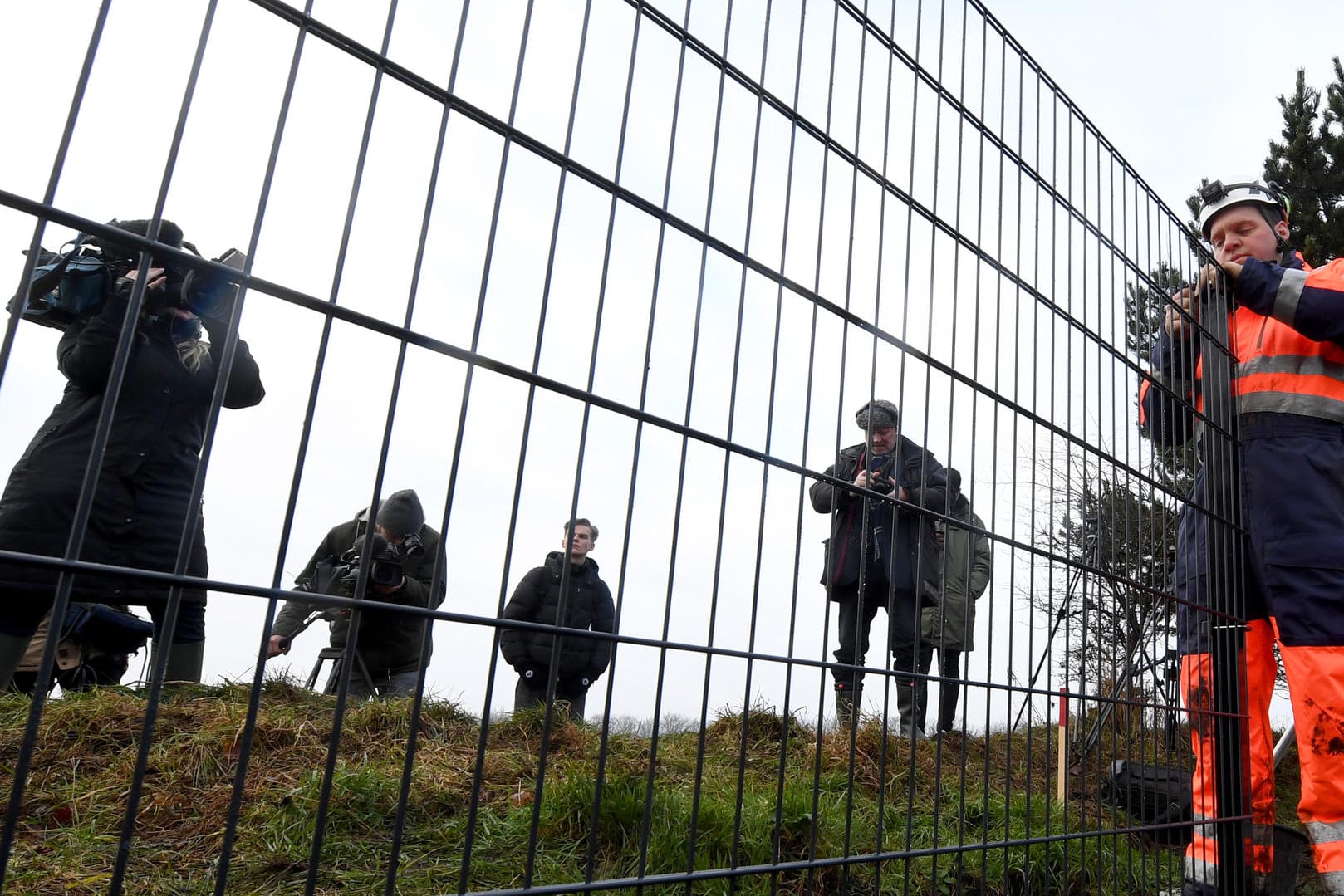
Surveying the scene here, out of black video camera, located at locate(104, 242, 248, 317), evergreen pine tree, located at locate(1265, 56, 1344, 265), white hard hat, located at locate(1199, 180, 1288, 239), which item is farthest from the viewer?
evergreen pine tree, located at locate(1265, 56, 1344, 265)

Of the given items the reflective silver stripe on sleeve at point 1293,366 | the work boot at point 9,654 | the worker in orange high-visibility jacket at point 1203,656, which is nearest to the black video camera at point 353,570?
the work boot at point 9,654

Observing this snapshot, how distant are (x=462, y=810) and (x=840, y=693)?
7.77ft

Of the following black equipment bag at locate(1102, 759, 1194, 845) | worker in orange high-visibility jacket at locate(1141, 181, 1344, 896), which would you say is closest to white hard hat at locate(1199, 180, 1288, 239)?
worker in orange high-visibility jacket at locate(1141, 181, 1344, 896)

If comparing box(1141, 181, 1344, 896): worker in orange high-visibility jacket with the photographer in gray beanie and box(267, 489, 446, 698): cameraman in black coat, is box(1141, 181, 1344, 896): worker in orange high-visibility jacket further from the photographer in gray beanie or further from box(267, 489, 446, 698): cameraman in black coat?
box(267, 489, 446, 698): cameraman in black coat

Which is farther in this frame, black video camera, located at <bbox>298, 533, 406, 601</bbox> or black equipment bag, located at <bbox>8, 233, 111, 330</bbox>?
black video camera, located at <bbox>298, 533, 406, 601</bbox>

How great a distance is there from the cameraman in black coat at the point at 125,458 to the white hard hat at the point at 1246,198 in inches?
123

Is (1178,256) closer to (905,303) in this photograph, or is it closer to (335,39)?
(905,303)

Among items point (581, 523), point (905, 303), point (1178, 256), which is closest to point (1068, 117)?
point (1178, 256)

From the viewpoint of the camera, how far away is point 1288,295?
10.0 ft

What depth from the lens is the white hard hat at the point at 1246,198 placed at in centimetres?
348

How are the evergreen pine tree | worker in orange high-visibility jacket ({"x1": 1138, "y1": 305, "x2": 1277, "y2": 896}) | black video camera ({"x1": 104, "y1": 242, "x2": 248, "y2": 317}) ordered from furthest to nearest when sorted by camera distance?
1. the evergreen pine tree
2. worker in orange high-visibility jacket ({"x1": 1138, "y1": 305, "x2": 1277, "y2": 896})
3. black video camera ({"x1": 104, "y1": 242, "x2": 248, "y2": 317})

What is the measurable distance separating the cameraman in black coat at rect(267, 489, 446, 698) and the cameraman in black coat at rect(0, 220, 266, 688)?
0.39 metres

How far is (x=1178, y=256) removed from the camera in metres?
3.73

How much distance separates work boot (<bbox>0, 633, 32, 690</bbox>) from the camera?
2.48m
